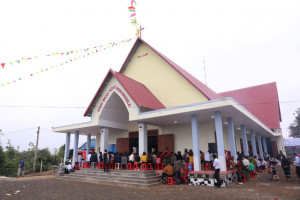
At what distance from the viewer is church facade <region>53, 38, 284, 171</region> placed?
10766mm

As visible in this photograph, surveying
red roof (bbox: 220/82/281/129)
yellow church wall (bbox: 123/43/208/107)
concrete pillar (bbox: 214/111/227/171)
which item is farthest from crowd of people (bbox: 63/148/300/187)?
red roof (bbox: 220/82/281/129)

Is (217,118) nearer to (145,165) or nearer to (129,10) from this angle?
(145,165)

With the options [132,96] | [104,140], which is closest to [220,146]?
[132,96]

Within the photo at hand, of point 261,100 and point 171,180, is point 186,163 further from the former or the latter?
point 261,100

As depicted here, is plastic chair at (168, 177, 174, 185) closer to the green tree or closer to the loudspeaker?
the loudspeaker

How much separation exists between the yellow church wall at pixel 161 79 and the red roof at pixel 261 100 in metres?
11.2

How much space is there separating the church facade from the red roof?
518 cm

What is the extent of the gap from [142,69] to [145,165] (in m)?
8.53

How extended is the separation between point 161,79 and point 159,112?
466cm

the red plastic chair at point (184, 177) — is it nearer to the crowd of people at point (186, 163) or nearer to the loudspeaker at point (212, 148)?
the crowd of people at point (186, 163)

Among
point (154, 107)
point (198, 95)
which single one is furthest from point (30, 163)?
point (198, 95)

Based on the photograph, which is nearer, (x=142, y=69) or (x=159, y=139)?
(x=159, y=139)

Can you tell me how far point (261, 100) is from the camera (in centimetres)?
2250

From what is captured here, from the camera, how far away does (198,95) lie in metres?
13.3
